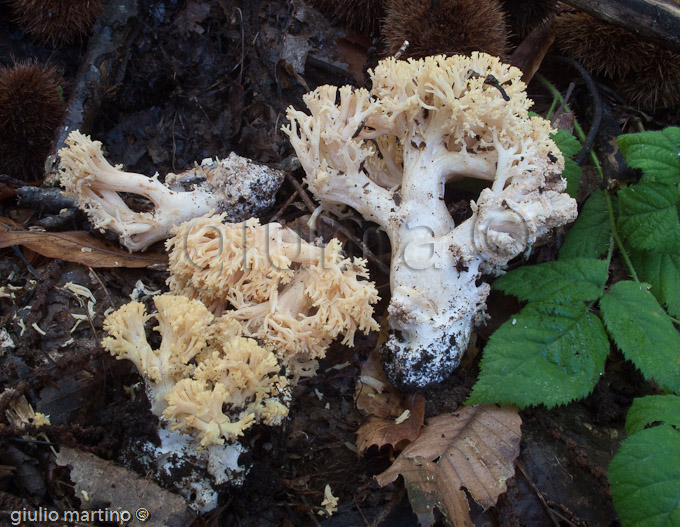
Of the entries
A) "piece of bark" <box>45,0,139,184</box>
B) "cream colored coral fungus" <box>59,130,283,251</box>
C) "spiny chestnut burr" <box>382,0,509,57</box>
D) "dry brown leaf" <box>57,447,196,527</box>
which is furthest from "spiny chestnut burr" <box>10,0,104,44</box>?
"dry brown leaf" <box>57,447,196,527</box>

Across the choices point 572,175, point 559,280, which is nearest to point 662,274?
point 559,280

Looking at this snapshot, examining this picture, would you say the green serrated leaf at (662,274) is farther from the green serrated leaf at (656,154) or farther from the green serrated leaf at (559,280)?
the green serrated leaf at (656,154)

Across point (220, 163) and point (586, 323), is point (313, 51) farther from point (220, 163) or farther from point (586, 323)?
point (586, 323)

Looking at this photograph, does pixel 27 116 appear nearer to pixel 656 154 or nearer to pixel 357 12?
pixel 357 12

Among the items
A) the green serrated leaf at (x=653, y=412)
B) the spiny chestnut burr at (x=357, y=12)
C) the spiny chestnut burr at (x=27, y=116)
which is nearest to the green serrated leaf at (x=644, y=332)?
the green serrated leaf at (x=653, y=412)

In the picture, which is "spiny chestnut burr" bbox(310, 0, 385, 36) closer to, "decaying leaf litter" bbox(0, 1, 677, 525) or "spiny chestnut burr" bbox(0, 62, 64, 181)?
"decaying leaf litter" bbox(0, 1, 677, 525)

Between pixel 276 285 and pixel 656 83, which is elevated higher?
pixel 656 83

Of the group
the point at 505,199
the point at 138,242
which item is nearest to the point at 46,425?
the point at 138,242
